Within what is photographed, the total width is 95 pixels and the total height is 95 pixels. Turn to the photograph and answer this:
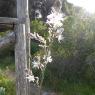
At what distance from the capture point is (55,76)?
9961 mm

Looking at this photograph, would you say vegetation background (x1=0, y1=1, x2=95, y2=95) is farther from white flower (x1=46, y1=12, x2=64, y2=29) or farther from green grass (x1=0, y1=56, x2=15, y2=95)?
white flower (x1=46, y1=12, x2=64, y2=29)

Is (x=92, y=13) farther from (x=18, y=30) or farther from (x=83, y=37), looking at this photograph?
(x=18, y=30)

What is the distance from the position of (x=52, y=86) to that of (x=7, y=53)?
14.7ft

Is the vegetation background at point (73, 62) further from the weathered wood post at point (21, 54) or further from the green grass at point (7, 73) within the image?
the weathered wood post at point (21, 54)

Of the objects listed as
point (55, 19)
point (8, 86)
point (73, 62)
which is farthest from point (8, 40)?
point (73, 62)

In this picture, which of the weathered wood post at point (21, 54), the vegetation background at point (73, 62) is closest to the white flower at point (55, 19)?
the weathered wood post at point (21, 54)

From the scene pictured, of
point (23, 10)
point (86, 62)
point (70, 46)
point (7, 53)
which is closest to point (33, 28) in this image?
point (7, 53)

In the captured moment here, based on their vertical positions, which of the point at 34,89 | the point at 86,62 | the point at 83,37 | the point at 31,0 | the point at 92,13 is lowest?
the point at 34,89

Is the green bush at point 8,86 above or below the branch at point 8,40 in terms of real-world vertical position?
below

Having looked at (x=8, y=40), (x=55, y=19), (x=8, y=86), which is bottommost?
(x=8, y=86)

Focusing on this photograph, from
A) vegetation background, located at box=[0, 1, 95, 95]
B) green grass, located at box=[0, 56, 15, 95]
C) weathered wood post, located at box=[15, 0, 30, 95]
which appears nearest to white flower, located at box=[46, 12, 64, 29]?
weathered wood post, located at box=[15, 0, 30, 95]

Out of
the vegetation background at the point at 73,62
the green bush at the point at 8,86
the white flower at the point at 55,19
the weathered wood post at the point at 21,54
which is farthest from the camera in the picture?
the vegetation background at the point at 73,62

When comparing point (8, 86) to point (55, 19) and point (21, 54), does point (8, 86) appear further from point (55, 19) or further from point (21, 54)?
point (55, 19)

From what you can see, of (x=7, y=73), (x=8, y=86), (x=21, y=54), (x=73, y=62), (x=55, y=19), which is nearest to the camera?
(x=55, y=19)
